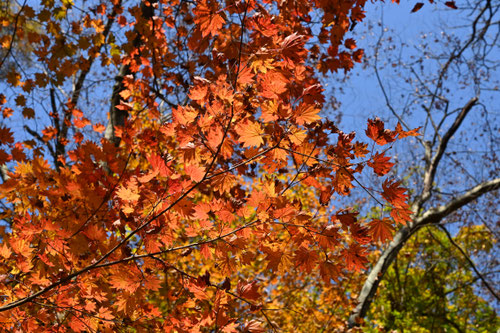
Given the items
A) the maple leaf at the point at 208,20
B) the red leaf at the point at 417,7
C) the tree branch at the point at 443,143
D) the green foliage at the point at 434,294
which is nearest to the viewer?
the maple leaf at the point at 208,20

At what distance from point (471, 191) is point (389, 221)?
6322 mm

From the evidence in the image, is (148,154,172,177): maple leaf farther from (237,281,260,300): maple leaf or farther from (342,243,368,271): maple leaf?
(342,243,368,271): maple leaf

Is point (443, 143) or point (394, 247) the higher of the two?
point (443, 143)

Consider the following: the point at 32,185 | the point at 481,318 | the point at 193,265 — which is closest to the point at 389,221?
the point at 32,185

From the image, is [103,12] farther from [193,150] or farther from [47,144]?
[193,150]

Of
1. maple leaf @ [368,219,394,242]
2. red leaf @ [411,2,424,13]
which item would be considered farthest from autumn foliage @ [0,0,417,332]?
red leaf @ [411,2,424,13]

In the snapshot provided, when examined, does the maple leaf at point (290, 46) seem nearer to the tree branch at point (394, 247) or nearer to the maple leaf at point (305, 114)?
the maple leaf at point (305, 114)

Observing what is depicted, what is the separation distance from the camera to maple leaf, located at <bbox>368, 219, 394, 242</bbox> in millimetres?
1835

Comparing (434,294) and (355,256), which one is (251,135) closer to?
(355,256)

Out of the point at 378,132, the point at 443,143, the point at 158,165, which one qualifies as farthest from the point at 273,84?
the point at 443,143

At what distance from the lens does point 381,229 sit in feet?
6.07

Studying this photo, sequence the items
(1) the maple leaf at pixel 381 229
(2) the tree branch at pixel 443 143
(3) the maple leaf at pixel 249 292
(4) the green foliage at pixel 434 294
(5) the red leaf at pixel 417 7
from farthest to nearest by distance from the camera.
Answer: (4) the green foliage at pixel 434 294 < (2) the tree branch at pixel 443 143 < (5) the red leaf at pixel 417 7 < (3) the maple leaf at pixel 249 292 < (1) the maple leaf at pixel 381 229

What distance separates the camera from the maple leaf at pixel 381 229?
6.02 ft

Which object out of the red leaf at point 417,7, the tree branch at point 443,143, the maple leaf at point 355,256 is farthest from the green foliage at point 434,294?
the maple leaf at point 355,256
